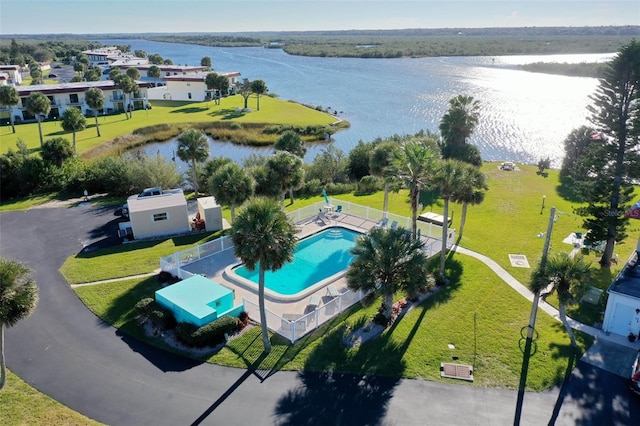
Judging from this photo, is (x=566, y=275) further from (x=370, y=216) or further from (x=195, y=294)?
(x=370, y=216)

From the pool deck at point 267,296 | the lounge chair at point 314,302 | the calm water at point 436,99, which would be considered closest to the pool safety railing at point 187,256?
the pool deck at point 267,296

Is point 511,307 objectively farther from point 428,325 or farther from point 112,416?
point 112,416

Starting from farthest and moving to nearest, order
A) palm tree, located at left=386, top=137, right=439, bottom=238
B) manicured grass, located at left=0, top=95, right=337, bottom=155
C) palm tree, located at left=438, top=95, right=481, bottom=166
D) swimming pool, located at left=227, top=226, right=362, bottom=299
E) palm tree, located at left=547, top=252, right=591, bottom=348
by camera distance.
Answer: manicured grass, located at left=0, top=95, right=337, bottom=155, palm tree, located at left=438, top=95, right=481, bottom=166, swimming pool, located at left=227, top=226, right=362, bottom=299, palm tree, located at left=386, top=137, right=439, bottom=238, palm tree, located at left=547, top=252, right=591, bottom=348

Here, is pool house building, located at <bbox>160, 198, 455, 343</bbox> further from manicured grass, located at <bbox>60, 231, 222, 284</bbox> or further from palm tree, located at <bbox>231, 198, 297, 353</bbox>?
manicured grass, located at <bbox>60, 231, 222, 284</bbox>

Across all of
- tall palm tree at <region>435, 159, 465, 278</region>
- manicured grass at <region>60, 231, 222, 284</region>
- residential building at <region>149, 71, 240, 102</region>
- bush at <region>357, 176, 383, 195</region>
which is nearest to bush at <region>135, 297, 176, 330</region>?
manicured grass at <region>60, 231, 222, 284</region>

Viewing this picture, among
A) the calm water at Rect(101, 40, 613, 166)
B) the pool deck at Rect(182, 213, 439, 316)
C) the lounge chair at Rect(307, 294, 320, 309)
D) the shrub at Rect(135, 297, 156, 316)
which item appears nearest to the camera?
the shrub at Rect(135, 297, 156, 316)
